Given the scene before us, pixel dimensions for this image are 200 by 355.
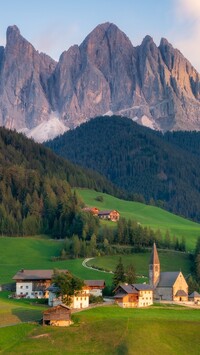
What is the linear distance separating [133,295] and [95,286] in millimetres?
8869

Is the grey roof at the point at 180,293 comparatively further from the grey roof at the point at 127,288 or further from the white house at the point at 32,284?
the white house at the point at 32,284

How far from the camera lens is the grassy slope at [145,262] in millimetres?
163375

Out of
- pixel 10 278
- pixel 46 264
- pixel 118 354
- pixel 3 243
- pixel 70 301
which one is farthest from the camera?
pixel 3 243

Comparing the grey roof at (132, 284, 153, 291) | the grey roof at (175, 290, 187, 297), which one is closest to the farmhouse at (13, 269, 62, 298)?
the grey roof at (132, 284, 153, 291)

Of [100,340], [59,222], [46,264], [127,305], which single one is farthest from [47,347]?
[59,222]

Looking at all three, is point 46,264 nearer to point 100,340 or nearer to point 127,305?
point 127,305

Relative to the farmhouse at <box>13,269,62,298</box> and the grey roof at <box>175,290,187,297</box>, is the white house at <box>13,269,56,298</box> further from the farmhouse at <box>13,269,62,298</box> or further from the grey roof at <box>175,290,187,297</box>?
the grey roof at <box>175,290,187,297</box>

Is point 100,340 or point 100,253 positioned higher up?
point 100,253

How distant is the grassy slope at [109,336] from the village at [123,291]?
41.3 ft

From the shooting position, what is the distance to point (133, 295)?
128 meters

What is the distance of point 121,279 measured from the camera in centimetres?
13688

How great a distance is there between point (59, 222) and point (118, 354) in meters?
106

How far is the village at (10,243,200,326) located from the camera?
400ft

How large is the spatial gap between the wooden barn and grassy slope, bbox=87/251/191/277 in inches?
2109
